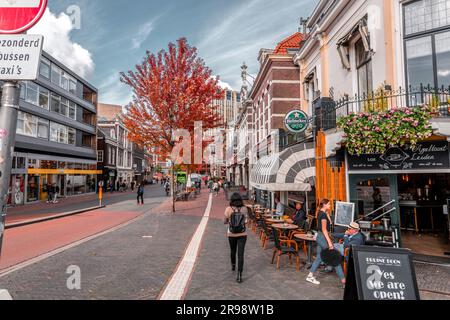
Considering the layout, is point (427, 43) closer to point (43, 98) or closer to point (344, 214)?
point (344, 214)

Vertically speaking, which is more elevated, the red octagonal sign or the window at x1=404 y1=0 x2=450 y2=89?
the window at x1=404 y1=0 x2=450 y2=89

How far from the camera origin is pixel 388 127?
638cm

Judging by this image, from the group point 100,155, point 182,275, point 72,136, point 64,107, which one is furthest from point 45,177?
point 182,275

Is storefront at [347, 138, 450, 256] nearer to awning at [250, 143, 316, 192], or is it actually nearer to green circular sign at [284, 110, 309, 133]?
awning at [250, 143, 316, 192]

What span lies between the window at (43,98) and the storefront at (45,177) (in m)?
4.99

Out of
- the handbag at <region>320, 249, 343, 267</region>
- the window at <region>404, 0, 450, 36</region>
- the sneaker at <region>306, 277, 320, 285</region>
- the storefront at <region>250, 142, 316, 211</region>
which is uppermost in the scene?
the window at <region>404, 0, 450, 36</region>

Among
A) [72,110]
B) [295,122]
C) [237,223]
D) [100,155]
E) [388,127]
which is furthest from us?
[100,155]

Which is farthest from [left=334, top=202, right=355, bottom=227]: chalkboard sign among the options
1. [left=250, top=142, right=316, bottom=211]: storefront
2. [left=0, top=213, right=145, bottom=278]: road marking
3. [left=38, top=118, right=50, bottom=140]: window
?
[left=38, top=118, right=50, bottom=140]: window

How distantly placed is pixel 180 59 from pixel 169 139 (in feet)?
17.3

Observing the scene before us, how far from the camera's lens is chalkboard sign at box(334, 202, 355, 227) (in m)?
7.71

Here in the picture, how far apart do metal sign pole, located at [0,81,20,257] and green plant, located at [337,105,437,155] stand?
6.87 m

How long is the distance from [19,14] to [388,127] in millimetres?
7064

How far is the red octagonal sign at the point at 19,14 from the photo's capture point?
2.42 m

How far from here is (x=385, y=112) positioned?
6.52 metres
